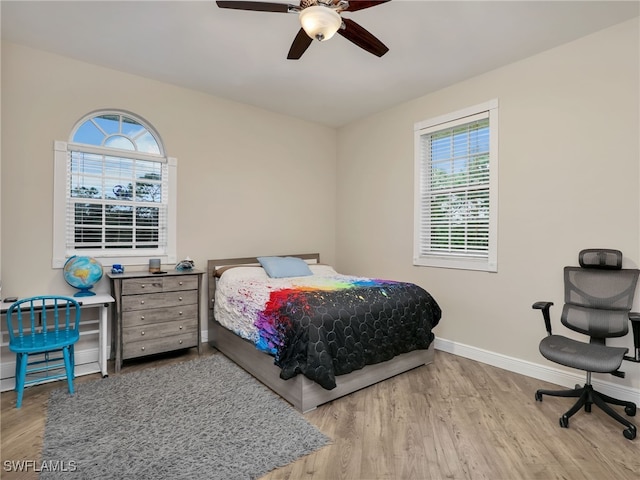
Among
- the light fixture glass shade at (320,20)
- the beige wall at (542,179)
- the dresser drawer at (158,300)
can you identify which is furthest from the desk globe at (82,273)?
the beige wall at (542,179)

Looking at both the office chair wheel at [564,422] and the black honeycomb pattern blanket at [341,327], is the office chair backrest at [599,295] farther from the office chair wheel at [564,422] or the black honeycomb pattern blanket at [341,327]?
the black honeycomb pattern blanket at [341,327]

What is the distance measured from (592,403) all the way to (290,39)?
3609mm

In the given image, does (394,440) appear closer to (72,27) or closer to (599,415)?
(599,415)

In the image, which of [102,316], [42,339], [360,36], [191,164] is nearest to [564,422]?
[360,36]

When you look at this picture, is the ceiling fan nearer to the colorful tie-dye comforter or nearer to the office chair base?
the colorful tie-dye comforter

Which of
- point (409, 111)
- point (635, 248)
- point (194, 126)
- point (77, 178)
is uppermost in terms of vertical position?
point (409, 111)

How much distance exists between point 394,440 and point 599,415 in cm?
154

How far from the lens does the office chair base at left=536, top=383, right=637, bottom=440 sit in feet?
7.12

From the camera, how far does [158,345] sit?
3338 mm

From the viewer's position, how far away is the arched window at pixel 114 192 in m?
3.30

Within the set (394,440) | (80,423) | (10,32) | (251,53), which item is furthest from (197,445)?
(10,32)

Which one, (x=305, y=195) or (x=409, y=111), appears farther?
(x=305, y=195)

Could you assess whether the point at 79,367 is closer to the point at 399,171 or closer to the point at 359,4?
the point at 359,4

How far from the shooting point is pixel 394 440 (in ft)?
7.06
